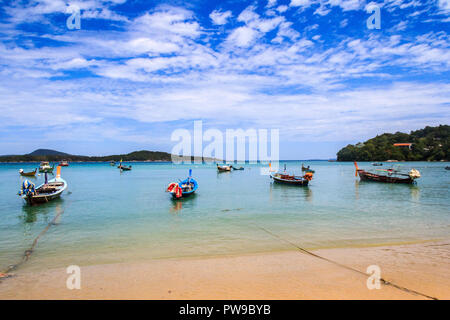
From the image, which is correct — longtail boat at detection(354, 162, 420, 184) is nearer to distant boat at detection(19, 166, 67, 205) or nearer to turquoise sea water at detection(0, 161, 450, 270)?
turquoise sea water at detection(0, 161, 450, 270)

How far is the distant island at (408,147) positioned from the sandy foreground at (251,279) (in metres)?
153

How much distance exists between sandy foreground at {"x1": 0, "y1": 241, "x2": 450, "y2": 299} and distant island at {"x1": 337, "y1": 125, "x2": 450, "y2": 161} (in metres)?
153

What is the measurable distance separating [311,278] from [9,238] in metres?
13.1

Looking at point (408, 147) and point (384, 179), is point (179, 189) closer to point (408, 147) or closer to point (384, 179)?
point (384, 179)

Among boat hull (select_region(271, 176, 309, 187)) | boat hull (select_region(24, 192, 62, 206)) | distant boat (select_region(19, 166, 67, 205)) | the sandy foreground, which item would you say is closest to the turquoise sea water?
boat hull (select_region(24, 192, 62, 206))

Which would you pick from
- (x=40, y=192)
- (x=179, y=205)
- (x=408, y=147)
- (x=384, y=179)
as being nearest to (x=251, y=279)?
(x=179, y=205)

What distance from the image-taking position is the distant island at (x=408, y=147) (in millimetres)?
133250

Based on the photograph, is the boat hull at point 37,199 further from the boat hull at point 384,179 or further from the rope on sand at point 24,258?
the boat hull at point 384,179

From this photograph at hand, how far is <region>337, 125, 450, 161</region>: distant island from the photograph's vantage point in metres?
133

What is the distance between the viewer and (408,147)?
147250 mm

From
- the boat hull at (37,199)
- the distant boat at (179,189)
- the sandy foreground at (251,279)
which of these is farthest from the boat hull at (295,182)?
the sandy foreground at (251,279)

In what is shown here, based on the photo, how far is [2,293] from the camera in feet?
20.3
